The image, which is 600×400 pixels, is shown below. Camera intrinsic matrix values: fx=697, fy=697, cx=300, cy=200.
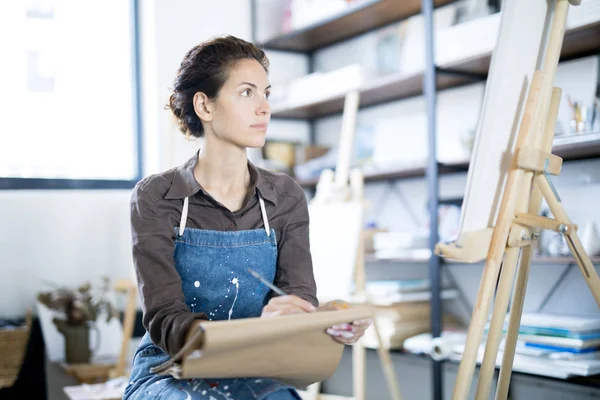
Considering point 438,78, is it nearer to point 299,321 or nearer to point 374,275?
point 374,275

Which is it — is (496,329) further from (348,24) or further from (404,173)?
(348,24)

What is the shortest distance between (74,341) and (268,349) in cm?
191

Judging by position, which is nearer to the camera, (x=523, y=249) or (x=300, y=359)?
(x=300, y=359)

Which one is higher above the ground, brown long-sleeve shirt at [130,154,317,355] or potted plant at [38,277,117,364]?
brown long-sleeve shirt at [130,154,317,355]

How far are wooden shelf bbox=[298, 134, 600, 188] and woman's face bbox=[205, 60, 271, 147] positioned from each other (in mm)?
1075

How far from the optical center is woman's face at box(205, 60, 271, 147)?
5.49ft

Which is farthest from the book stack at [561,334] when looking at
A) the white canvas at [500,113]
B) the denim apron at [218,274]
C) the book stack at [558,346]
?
the denim apron at [218,274]

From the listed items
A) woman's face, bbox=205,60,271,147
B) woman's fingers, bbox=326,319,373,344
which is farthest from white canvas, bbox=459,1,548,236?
woman's face, bbox=205,60,271,147

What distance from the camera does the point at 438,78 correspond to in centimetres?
284

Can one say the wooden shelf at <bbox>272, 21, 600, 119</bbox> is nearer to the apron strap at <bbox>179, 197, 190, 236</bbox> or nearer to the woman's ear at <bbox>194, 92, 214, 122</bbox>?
the woman's ear at <bbox>194, 92, 214, 122</bbox>

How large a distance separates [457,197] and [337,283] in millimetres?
659

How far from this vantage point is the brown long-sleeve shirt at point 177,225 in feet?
4.86

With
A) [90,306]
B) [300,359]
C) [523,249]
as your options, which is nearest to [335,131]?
[90,306]

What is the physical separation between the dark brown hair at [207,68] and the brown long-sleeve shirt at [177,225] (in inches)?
5.6
